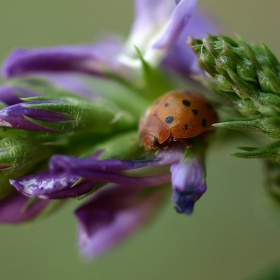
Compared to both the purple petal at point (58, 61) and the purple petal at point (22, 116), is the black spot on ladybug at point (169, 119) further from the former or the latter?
the purple petal at point (58, 61)

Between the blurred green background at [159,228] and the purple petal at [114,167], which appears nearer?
the purple petal at [114,167]

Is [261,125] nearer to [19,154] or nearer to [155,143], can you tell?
[155,143]

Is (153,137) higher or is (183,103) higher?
(183,103)

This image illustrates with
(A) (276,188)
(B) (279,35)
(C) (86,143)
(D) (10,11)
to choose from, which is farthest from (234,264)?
(D) (10,11)

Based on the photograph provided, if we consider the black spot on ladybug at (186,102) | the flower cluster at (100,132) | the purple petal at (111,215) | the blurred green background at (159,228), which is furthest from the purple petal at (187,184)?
the blurred green background at (159,228)

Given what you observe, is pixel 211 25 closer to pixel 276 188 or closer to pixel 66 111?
pixel 276 188
